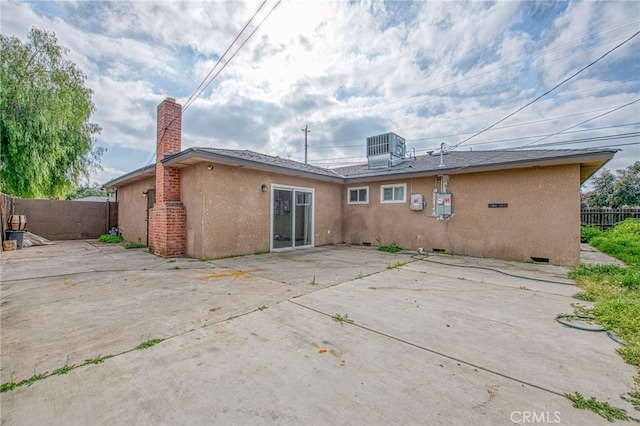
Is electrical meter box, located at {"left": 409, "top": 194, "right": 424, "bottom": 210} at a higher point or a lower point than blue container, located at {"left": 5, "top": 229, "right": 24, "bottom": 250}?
higher

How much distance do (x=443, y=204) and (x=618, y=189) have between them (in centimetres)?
2312

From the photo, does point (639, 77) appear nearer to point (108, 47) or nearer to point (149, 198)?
point (108, 47)

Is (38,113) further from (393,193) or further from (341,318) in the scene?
(341,318)

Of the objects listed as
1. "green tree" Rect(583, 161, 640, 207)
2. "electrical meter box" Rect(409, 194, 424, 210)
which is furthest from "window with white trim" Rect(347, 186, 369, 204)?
"green tree" Rect(583, 161, 640, 207)

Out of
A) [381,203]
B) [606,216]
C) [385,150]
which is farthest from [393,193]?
[606,216]

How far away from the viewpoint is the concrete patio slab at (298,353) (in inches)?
61.3

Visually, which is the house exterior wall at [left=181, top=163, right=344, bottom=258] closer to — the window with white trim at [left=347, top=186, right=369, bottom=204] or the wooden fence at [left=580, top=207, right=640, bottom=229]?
the window with white trim at [left=347, top=186, right=369, bottom=204]

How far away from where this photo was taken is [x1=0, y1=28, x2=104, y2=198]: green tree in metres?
9.16

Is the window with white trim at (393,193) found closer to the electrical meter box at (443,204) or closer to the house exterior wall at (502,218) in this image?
the house exterior wall at (502,218)

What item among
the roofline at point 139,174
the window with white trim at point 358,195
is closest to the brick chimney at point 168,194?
the roofline at point 139,174

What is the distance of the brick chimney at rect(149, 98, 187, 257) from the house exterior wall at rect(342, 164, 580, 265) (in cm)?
623

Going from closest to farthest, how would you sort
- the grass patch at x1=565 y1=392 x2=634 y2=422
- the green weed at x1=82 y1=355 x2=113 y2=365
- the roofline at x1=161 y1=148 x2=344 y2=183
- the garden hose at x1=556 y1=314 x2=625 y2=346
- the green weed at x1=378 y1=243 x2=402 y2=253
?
the grass patch at x1=565 y1=392 x2=634 y2=422 → the green weed at x1=82 y1=355 x2=113 y2=365 → the garden hose at x1=556 y1=314 x2=625 y2=346 → the roofline at x1=161 y1=148 x2=344 y2=183 → the green weed at x1=378 y1=243 x2=402 y2=253

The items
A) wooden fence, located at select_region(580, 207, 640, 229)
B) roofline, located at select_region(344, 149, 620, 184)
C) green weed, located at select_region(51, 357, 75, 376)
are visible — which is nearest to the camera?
green weed, located at select_region(51, 357, 75, 376)

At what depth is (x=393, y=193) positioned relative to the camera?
9055 millimetres
